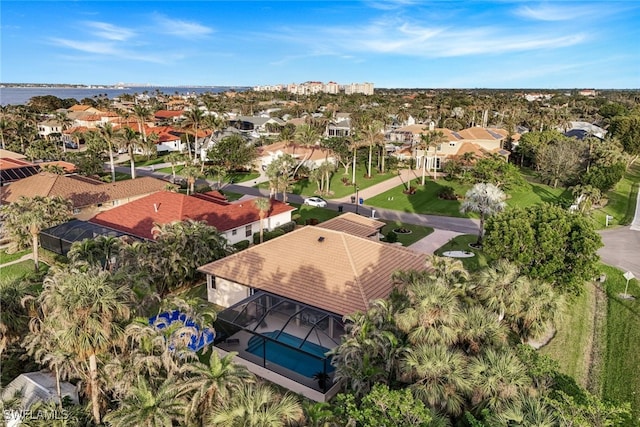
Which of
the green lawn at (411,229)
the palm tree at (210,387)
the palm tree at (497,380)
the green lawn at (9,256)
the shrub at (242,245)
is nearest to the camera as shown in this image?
the palm tree at (210,387)

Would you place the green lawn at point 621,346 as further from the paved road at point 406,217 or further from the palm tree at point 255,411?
the palm tree at point 255,411

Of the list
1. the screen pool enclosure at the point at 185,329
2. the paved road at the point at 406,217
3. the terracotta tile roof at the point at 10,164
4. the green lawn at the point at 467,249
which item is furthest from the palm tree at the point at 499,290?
the terracotta tile roof at the point at 10,164

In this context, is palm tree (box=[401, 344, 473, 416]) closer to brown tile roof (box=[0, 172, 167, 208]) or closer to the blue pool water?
the blue pool water

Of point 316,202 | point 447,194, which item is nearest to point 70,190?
point 316,202

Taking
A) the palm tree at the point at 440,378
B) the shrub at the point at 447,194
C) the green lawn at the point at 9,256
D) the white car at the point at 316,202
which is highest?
the palm tree at the point at 440,378

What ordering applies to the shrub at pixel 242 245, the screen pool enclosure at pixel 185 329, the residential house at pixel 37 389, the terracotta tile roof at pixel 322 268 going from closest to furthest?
the screen pool enclosure at pixel 185 329
the residential house at pixel 37 389
the terracotta tile roof at pixel 322 268
the shrub at pixel 242 245

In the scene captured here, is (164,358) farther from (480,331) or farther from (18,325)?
(480,331)

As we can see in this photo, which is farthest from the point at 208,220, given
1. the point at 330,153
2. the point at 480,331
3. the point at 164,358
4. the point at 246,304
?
the point at 330,153
